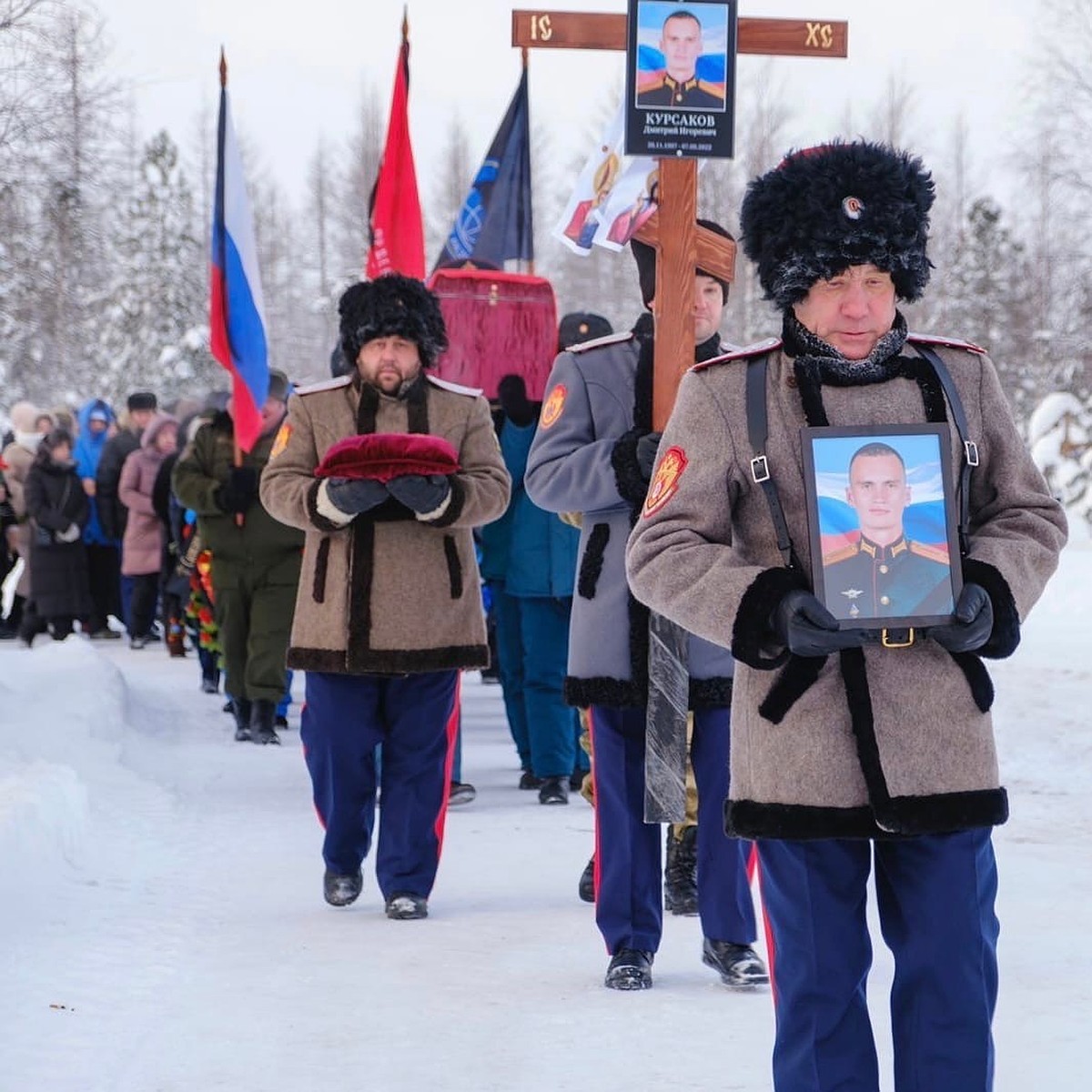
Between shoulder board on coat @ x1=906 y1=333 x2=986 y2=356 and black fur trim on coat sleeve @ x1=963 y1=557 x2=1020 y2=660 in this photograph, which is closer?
black fur trim on coat sleeve @ x1=963 y1=557 x2=1020 y2=660

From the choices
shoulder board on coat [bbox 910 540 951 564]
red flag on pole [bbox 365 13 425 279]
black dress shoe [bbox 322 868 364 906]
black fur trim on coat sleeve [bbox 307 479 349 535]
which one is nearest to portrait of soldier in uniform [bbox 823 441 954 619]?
shoulder board on coat [bbox 910 540 951 564]

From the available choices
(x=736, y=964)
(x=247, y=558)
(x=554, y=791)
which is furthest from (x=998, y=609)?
(x=247, y=558)

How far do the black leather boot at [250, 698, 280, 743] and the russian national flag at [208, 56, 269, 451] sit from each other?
136 centimetres

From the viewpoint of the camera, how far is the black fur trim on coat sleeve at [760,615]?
9.94ft

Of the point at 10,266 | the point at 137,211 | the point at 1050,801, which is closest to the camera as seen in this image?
the point at 1050,801

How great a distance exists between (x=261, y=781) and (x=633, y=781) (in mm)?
3956

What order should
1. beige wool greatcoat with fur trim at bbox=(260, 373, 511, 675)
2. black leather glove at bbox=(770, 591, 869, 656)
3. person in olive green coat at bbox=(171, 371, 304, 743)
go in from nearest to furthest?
black leather glove at bbox=(770, 591, 869, 656), beige wool greatcoat with fur trim at bbox=(260, 373, 511, 675), person in olive green coat at bbox=(171, 371, 304, 743)

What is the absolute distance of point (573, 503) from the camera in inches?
A: 202

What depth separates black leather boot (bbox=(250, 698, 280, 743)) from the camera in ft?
32.8

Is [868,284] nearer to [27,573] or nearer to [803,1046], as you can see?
[803,1046]

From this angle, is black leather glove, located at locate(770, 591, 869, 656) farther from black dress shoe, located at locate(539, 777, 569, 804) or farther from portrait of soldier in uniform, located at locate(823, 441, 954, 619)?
black dress shoe, located at locate(539, 777, 569, 804)

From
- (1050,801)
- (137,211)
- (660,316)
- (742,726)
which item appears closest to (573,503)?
(660,316)

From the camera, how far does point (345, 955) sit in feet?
17.9

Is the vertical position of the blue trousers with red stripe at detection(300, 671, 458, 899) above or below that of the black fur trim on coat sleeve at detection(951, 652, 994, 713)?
below
